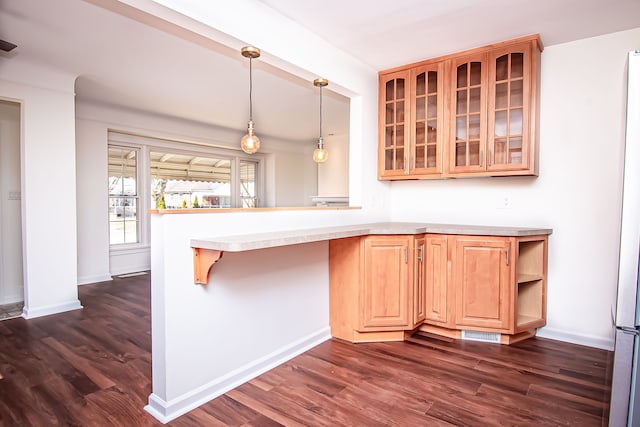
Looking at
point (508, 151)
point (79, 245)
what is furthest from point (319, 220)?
point (79, 245)

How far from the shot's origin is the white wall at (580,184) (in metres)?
2.69

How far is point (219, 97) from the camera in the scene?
454cm

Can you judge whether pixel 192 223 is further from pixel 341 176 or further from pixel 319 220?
pixel 341 176

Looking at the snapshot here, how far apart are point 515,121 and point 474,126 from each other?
11.9 inches

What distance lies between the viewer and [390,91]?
3.40 meters

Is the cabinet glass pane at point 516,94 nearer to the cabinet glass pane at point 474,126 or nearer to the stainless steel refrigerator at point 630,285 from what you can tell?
the cabinet glass pane at point 474,126

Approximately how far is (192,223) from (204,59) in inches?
83.0

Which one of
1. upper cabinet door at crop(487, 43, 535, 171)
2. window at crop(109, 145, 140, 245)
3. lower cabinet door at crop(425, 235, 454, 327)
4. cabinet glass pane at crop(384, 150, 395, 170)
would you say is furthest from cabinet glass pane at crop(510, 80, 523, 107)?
window at crop(109, 145, 140, 245)

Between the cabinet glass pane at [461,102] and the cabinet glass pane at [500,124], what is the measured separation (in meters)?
Result: 0.27

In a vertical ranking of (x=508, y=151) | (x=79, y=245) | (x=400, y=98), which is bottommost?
(x=79, y=245)

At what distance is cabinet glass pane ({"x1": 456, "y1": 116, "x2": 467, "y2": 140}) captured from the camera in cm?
301

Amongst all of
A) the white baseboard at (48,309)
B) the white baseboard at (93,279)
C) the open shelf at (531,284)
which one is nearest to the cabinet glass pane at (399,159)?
the open shelf at (531,284)

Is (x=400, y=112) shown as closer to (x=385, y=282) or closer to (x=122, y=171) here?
(x=385, y=282)

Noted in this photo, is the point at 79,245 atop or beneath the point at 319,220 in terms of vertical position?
beneath
